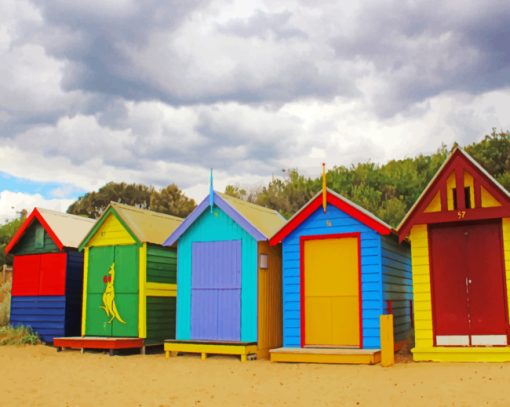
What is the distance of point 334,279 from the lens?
14.6 metres

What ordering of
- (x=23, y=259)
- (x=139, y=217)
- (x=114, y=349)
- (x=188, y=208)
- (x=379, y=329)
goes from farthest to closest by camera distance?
(x=188, y=208), (x=23, y=259), (x=139, y=217), (x=114, y=349), (x=379, y=329)


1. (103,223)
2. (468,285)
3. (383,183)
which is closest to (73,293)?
(103,223)

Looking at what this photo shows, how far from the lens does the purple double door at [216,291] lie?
1552cm

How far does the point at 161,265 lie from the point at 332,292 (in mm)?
5291

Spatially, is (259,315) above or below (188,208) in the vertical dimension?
below

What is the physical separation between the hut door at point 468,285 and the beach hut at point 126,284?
7.56m

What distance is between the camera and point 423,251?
44.4 feet

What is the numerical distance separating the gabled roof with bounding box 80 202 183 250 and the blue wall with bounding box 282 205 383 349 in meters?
4.12

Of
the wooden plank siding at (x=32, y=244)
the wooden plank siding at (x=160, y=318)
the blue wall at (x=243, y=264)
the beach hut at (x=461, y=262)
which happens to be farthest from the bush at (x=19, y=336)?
the beach hut at (x=461, y=262)

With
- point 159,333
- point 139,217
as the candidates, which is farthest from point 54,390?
point 139,217

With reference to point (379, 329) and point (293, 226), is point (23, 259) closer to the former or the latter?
point (293, 226)

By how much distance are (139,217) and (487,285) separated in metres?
9.51

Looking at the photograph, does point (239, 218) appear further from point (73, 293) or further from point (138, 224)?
point (73, 293)

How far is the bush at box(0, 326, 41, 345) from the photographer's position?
19250mm
